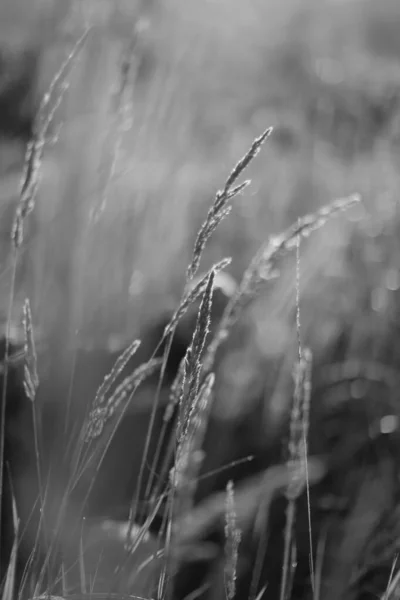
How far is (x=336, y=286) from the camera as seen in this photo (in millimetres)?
2188

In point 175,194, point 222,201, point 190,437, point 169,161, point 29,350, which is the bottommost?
point 190,437

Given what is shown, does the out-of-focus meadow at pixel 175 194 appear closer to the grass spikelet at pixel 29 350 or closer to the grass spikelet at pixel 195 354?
the grass spikelet at pixel 29 350

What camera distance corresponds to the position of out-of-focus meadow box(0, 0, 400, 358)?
162 cm

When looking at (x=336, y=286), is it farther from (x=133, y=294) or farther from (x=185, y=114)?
(x=185, y=114)

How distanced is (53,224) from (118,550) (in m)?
0.94

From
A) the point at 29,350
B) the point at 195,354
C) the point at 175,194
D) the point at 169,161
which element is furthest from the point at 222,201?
the point at 169,161

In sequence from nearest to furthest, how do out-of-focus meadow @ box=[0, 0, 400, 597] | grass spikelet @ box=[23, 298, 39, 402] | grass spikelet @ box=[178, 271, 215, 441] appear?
grass spikelet @ box=[178, 271, 215, 441]
grass spikelet @ box=[23, 298, 39, 402]
out-of-focus meadow @ box=[0, 0, 400, 597]

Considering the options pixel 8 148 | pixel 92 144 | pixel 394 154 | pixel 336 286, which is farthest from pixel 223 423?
pixel 394 154

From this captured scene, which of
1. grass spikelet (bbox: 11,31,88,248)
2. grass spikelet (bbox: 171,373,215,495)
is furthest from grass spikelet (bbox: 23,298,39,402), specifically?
grass spikelet (bbox: 171,373,215,495)

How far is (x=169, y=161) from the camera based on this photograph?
2.66 metres

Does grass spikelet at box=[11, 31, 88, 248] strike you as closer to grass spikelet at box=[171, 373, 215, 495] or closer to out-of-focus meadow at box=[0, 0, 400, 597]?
out-of-focus meadow at box=[0, 0, 400, 597]

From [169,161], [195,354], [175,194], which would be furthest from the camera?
[169,161]

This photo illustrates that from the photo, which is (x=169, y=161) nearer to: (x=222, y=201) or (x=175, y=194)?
(x=175, y=194)

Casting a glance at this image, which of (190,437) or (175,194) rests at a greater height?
(175,194)
